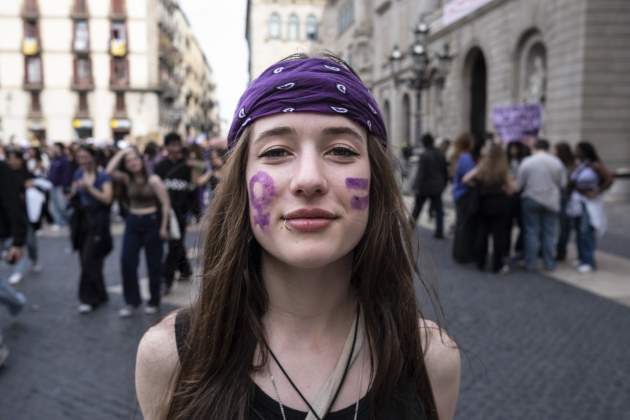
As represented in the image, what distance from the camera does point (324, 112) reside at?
1251 mm

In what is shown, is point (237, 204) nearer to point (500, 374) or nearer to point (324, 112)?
point (324, 112)

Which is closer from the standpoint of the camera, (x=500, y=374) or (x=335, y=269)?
(x=335, y=269)

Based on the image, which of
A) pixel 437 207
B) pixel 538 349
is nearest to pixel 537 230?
pixel 437 207

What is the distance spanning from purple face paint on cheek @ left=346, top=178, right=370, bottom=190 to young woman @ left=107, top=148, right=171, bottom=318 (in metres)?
4.78

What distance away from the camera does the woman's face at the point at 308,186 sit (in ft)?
3.98

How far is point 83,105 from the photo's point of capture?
144 feet

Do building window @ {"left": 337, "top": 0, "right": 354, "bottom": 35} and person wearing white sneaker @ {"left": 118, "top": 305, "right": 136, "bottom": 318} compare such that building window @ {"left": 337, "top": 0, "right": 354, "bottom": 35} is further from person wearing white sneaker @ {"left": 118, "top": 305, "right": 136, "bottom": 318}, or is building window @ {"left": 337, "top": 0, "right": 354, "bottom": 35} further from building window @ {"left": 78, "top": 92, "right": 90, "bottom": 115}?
person wearing white sneaker @ {"left": 118, "top": 305, "right": 136, "bottom": 318}

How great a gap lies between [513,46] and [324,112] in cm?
1783

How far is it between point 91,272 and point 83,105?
42175mm

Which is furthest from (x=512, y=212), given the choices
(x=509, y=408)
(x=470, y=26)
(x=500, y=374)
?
(x=470, y=26)

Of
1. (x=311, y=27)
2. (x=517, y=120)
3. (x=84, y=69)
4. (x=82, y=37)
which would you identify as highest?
(x=311, y=27)

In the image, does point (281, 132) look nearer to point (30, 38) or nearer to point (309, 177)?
point (309, 177)

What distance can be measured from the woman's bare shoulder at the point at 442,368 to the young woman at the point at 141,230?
4.70m

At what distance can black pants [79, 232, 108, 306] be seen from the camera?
5.89 meters
